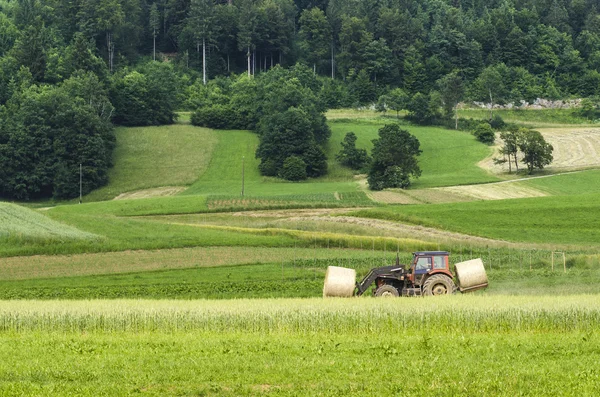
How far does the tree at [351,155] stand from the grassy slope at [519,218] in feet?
147

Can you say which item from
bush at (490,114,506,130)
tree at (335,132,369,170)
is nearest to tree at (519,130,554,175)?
tree at (335,132,369,170)

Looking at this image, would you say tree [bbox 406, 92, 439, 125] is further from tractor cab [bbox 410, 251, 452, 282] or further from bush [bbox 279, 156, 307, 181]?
tractor cab [bbox 410, 251, 452, 282]

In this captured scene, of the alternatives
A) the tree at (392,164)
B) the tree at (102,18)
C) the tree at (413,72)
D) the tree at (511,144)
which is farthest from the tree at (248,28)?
the tree at (511,144)

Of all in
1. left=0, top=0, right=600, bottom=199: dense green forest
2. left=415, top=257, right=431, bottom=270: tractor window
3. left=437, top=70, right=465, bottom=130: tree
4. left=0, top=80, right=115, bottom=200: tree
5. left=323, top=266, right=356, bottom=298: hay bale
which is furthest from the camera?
left=437, top=70, right=465, bottom=130: tree

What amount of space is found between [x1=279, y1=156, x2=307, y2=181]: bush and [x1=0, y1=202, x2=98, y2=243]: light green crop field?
5501 cm

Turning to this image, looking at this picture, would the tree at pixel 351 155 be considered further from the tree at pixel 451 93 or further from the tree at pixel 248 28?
the tree at pixel 248 28

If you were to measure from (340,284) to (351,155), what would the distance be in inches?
3716

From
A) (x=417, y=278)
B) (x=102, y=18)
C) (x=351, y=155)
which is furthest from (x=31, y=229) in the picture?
(x=102, y=18)

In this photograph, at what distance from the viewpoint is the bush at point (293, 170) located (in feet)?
416

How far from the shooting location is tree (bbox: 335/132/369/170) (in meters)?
131

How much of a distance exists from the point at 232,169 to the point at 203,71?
209ft

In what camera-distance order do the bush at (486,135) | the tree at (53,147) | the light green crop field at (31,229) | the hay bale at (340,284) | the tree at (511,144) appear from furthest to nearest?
the bush at (486,135), the tree at (53,147), the tree at (511,144), the light green crop field at (31,229), the hay bale at (340,284)

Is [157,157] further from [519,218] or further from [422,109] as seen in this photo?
[519,218]

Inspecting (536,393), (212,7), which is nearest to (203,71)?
(212,7)
